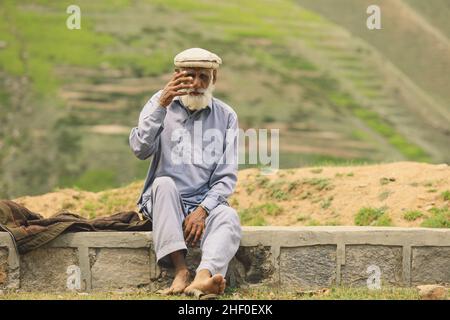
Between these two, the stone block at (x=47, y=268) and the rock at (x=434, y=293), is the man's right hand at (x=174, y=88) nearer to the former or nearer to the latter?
the stone block at (x=47, y=268)

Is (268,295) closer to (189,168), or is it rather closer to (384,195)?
(189,168)

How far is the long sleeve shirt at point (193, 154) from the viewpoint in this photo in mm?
6586

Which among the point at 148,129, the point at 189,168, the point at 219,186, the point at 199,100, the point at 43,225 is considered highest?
the point at 199,100

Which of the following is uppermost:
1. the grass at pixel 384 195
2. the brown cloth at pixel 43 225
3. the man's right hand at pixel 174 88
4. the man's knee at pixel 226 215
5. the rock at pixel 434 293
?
the man's right hand at pixel 174 88

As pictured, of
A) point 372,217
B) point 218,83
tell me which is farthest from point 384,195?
point 218,83

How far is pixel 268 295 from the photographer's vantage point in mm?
6305

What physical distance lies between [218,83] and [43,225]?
53.9 feet

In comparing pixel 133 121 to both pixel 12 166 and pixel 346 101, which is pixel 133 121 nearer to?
pixel 12 166

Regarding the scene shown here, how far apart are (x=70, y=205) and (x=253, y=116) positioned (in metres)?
12.2

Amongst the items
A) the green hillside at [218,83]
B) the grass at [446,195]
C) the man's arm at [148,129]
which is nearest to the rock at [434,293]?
the man's arm at [148,129]

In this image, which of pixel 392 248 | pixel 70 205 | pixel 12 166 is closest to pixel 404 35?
pixel 12 166

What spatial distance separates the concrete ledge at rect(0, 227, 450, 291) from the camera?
6.61 m

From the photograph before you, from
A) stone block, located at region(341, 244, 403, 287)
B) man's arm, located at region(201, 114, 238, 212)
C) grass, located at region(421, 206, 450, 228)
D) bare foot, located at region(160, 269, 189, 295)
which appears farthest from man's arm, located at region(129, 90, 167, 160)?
grass, located at region(421, 206, 450, 228)

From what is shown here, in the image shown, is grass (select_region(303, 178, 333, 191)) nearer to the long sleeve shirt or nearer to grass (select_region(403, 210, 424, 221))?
grass (select_region(403, 210, 424, 221))
